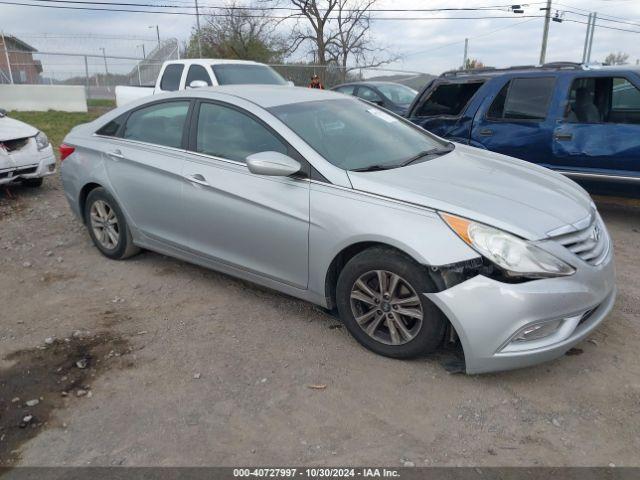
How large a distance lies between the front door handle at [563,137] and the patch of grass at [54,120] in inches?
390

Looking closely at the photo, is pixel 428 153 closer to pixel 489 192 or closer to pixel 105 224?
pixel 489 192

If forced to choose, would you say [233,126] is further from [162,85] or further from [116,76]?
[116,76]

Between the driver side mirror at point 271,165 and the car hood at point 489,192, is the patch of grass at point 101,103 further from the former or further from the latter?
the car hood at point 489,192

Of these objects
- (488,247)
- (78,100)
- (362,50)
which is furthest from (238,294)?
(362,50)

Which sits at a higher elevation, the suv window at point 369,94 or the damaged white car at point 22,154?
the suv window at point 369,94

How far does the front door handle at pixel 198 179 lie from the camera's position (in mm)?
4035

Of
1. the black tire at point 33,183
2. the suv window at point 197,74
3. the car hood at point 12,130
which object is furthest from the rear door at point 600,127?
the black tire at point 33,183

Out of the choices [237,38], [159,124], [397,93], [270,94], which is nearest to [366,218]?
[270,94]

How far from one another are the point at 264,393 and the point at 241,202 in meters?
1.37

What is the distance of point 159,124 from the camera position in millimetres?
4578

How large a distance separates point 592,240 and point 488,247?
79 centimetres

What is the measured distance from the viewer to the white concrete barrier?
18.5 metres

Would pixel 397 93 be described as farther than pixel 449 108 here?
Yes

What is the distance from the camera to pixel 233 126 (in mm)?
4039
